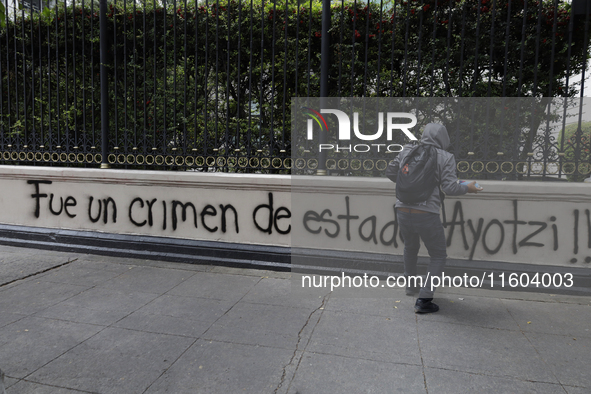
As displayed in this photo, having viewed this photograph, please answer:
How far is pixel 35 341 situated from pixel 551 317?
4.39 meters

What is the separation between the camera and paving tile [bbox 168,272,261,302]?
4.38 metres

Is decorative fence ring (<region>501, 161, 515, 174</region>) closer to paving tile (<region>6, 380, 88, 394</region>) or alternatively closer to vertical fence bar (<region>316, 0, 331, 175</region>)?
vertical fence bar (<region>316, 0, 331, 175</region>)

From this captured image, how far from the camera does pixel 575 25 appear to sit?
4602 millimetres

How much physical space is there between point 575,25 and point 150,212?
5503 mm

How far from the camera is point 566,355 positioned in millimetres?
3119

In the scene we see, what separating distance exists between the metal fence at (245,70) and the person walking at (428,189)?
3.39 ft

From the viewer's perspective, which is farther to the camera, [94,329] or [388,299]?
[388,299]

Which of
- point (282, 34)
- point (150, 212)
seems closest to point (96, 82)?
point (150, 212)

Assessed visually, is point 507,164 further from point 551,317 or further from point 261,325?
point 261,325

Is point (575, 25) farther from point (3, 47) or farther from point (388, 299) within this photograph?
point (3, 47)

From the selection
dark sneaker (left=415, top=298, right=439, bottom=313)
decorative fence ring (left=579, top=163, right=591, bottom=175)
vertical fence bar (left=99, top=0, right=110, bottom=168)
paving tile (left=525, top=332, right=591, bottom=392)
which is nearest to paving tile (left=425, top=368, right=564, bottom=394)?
paving tile (left=525, top=332, right=591, bottom=392)

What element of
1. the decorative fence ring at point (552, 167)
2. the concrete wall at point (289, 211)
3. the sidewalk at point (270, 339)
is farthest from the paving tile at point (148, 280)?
the decorative fence ring at point (552, 167)

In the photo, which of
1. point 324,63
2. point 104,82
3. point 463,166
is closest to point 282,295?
point 463,166

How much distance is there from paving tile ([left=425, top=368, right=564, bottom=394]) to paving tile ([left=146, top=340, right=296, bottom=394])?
3.32ft
